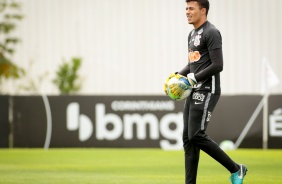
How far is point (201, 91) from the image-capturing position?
8.14 metres

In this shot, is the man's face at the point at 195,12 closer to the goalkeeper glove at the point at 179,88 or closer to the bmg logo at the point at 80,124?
the goalkeeper glove at the point at 179,88

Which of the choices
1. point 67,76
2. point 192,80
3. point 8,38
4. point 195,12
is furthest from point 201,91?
point 8,38

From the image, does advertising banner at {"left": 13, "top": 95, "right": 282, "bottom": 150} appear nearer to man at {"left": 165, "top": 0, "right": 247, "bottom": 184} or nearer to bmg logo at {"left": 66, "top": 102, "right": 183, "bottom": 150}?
bmg logo at {"left": 66, "top": 102, "right": 183, "bottom": 150}

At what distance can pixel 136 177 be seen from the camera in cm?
1054

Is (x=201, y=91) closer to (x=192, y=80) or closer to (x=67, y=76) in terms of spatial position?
(x=192, y=80)

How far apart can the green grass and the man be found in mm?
1450

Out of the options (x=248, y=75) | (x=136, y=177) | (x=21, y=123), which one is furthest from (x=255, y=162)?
(x=248, y=75)

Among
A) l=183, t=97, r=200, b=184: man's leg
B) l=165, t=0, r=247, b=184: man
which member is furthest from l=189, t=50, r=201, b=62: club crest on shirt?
l=183, t=97, r=200, b=184: man's leg

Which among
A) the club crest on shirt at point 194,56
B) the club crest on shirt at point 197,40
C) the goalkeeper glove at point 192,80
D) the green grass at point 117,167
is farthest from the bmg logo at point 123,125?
the goalkeeper glove at point 192,80

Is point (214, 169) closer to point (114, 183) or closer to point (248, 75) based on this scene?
point (114, 183)

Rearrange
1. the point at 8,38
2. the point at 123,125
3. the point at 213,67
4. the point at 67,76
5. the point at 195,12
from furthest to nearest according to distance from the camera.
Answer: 1. the point at 67,76
2. the point at 8,38
3. the point at 123,125
4. the point at 195,12
5. the point at 213,67

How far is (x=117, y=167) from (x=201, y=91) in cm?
480

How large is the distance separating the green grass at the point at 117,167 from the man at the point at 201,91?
4.76 feet

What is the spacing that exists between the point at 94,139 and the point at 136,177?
8.10 m
